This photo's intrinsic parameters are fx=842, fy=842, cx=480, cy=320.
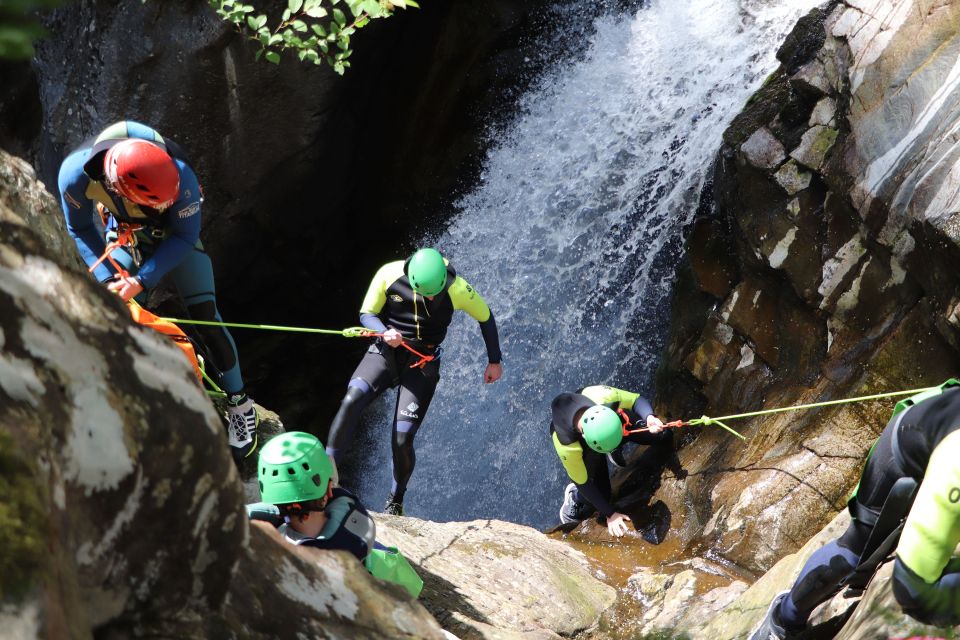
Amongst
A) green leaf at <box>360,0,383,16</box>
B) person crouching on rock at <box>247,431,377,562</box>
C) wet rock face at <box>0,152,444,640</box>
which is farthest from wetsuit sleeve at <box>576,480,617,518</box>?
wet rock face at <box>0,152,444,640</box>

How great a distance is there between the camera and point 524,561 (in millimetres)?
5484

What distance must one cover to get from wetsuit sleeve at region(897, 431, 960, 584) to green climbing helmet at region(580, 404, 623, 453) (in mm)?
3696

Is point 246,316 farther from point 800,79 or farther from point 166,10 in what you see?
point 800,79

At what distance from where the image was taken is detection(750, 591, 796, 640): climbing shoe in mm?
3836

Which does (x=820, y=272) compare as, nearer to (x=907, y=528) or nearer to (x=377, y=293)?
(x=377, y=293)

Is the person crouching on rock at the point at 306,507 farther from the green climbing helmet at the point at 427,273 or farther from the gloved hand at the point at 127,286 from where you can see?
the green climbing helmet at the point at 427,273

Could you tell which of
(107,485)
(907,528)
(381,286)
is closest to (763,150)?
(381,286)

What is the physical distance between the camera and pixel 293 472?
3381mm

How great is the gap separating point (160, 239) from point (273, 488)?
1723 mm

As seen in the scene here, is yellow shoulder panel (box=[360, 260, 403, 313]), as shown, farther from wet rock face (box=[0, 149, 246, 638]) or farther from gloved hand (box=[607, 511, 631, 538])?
wet rock face (box=[0, 149, 246, 638])

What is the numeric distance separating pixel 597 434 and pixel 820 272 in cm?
232

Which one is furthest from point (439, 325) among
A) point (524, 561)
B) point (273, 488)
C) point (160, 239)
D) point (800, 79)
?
point (800, 79)

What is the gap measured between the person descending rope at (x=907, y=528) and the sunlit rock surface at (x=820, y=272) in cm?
80

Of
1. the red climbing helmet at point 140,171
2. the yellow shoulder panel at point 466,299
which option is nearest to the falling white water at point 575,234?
the yellow shoulder panel at point 466,299
